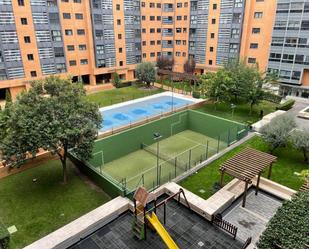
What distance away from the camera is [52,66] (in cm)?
4284

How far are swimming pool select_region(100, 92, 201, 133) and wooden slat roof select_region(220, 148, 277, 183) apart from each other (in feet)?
52.6

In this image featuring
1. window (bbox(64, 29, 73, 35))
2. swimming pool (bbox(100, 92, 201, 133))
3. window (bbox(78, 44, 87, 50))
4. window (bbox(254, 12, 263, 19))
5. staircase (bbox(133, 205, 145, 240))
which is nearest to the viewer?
staircase (bbox(133, 205, 145, 240))

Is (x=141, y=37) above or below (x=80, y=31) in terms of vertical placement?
below

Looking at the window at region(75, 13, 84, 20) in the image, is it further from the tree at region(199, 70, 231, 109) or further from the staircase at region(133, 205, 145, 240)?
the staircase at region(133, 205, 145, 240)

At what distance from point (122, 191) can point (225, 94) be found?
2126 cm

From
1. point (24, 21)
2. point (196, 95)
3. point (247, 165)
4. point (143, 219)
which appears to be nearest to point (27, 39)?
point (24, 21)

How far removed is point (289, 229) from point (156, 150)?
16.7m

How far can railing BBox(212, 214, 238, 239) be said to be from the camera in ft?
43.8

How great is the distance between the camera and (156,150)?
1003 inches

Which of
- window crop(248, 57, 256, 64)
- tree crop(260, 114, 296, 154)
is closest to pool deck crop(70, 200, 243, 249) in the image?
tree crop(260, 114, 296, 154)

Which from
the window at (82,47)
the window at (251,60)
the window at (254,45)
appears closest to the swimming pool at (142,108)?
the window at (251,60)

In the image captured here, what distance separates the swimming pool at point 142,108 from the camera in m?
32.7

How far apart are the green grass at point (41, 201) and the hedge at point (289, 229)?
1077cm

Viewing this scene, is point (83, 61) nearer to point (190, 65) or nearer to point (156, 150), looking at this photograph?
point (190, 65)
